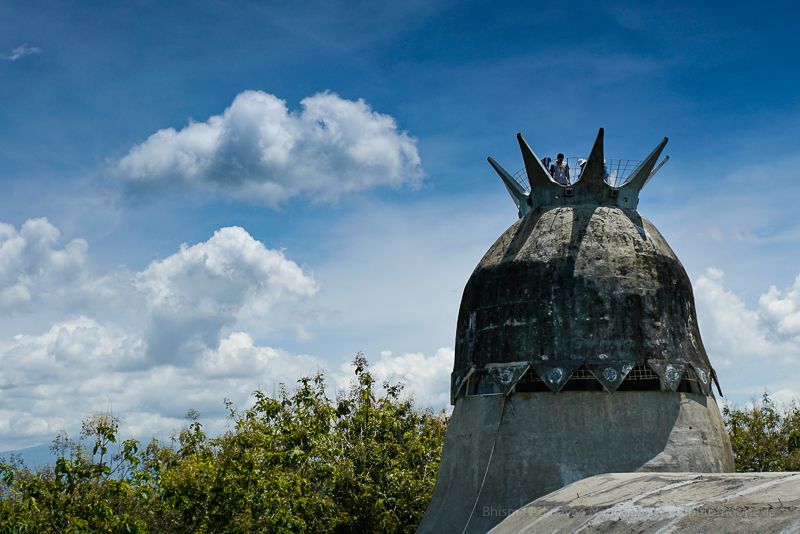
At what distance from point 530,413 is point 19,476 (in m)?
10.8

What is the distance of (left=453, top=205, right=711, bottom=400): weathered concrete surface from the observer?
17047 mm

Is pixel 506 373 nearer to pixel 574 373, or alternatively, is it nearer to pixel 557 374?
pixel 557 374

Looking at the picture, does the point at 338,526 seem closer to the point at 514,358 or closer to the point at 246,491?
the point at 246,491

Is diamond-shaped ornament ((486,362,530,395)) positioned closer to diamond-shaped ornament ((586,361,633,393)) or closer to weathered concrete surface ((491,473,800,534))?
diamond-shaped ornament ((586,361,633,393))

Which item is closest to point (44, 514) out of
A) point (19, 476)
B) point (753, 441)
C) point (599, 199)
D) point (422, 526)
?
point (19, 476)

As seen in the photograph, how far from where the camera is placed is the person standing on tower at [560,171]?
19480mm

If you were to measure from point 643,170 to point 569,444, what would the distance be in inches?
241

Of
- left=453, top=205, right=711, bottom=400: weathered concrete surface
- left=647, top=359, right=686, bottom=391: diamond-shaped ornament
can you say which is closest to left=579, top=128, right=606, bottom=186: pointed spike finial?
left=453, top=205, right=711, bottom=400: weathered concrete surface

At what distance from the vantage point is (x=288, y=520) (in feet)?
61.1

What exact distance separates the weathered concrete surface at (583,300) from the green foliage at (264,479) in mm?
5064

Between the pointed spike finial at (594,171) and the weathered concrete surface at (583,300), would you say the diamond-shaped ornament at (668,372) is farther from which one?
the pointed spike finial at (594,171)

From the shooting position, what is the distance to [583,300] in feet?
56.5

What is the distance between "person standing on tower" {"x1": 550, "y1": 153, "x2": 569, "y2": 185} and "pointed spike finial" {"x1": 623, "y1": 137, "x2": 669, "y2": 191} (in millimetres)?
1256

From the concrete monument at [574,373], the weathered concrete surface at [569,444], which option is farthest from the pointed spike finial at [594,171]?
the weathered concrete surface at [569,444]
